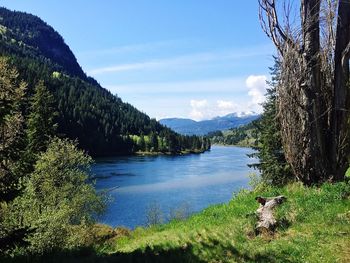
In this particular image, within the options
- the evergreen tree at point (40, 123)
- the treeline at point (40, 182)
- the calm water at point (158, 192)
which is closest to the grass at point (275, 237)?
the treeline at point (40, 182)

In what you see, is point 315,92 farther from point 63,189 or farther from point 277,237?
point 63,189

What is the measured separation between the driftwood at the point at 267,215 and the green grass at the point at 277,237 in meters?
0.21

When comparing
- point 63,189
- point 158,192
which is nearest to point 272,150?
point 63,189

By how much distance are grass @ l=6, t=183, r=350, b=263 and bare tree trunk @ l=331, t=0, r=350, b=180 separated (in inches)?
62.7

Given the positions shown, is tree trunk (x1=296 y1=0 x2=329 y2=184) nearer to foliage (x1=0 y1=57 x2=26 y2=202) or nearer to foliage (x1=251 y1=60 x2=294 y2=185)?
foliage (x1=0 y1=57 x2=26 y2=202)

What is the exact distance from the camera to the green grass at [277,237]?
952 cm

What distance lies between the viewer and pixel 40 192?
32.8 metres

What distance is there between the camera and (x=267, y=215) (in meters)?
11.5

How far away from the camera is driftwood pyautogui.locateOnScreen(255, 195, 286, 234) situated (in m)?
11.0

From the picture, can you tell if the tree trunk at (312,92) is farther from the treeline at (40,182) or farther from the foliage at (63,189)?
the foliage at (63,189)

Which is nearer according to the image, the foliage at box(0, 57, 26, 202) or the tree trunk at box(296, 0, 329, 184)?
the tree trunk at box(296, 0, 329, 184)

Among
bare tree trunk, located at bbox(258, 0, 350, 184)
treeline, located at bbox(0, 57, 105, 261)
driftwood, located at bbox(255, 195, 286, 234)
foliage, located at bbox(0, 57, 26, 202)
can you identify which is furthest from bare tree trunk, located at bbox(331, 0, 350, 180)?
foliage, located at bbox(0, 57, 26, 202)

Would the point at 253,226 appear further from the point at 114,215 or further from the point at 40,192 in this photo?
the point at 114,215

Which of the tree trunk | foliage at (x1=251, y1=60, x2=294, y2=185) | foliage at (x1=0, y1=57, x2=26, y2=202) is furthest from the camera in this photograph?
foliage at (x1=251, y1=60, x2=294, y2=185)
